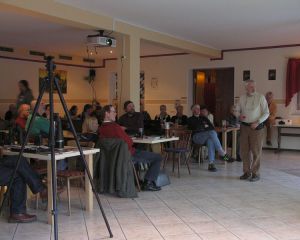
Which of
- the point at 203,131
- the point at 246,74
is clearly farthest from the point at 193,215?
the point at 246,74

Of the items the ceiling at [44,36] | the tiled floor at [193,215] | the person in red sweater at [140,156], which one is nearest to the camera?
the tiled floor at [193,215]

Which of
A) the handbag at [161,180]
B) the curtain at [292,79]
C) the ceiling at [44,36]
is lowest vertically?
the handbag at [161,180]

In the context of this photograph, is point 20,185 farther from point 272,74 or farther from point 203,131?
point 272,74

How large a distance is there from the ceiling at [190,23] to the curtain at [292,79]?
0.51 meters

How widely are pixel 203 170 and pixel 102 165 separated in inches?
98.9

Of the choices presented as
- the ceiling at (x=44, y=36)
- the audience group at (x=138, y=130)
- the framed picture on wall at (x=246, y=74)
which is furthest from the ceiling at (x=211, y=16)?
the framed picture on wall at (x=246, y=74)

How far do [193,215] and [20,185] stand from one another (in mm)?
1786

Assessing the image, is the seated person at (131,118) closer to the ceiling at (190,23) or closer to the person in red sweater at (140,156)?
the person in red sweater at (140,156)

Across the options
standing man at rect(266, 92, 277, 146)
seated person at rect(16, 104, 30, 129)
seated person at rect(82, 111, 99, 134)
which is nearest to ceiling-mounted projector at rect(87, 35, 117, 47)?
seated person at rect(82, 111, 99, 134)

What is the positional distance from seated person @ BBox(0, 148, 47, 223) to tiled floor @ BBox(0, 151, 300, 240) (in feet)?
0.34

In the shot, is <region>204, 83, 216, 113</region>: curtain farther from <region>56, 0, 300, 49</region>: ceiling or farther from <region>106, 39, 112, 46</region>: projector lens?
<region>106, 39, 112, 46</region>: projector lens

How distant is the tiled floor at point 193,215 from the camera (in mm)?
3574

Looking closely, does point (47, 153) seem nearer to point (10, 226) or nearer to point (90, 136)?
point (10, 226)

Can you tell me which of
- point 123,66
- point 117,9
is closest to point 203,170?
point 123,66
